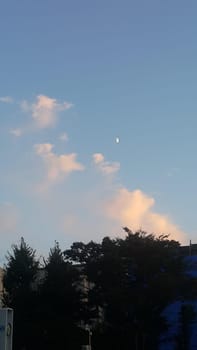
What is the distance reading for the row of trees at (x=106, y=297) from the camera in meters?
38.8

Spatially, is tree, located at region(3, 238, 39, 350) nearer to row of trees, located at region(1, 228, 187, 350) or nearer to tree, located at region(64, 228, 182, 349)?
row of trees, located at region(1, 228, 187, 350)

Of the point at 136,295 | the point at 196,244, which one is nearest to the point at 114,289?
the point at 136,295

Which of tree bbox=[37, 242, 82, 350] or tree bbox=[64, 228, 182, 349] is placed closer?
tree bbox=[64, 228, 182, 349]

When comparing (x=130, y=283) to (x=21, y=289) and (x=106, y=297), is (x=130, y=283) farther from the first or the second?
(x=21, y=289)

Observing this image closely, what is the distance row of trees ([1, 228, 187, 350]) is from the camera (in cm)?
3881

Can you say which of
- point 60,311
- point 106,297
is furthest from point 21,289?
point 106,297

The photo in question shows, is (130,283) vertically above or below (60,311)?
above

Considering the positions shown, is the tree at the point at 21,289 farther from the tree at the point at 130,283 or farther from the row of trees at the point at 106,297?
the tree at the point at 130,283

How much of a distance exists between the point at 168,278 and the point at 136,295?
7.44ft

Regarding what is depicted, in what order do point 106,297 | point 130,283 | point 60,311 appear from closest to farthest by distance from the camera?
point 106,297 → point 130,283 → point 60,311

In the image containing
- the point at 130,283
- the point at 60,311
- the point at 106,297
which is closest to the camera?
the point at 106,297

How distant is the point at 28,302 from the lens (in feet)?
138

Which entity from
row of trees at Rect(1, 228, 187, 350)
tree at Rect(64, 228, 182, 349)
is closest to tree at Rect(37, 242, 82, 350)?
row of trees at Rect(1, 228, 187, 350)

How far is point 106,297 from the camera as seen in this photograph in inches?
1523
